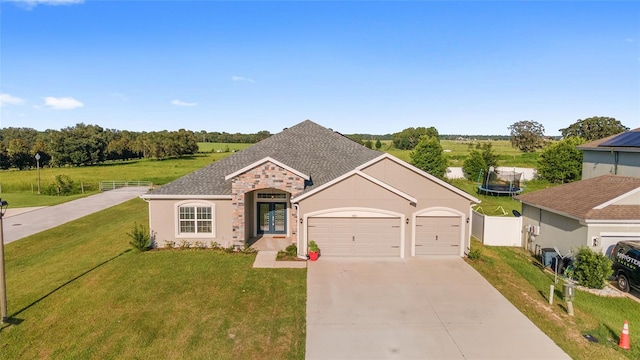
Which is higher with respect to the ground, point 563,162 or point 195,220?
point 563,162

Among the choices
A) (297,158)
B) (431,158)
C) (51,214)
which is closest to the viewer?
(297,158)

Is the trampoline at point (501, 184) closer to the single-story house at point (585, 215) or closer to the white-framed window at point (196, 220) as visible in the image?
the single-story house at point (585, 215)

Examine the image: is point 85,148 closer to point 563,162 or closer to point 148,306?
point 148,306

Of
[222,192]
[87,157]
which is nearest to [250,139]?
[87,157]

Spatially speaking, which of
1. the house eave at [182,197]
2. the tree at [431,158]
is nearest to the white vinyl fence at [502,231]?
the house eave at [182,197]

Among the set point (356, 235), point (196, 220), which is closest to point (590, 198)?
point (356, 235)

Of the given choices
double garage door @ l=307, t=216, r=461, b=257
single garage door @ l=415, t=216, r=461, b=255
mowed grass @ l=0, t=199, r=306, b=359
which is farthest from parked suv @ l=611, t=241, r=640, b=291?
mowed grass @ l=0, t=199, r=306, b=359
